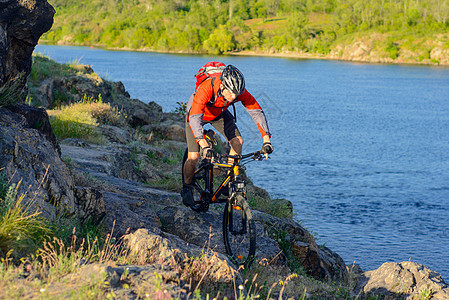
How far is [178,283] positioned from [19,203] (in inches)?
62.6

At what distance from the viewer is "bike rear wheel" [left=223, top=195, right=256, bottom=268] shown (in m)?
6.14

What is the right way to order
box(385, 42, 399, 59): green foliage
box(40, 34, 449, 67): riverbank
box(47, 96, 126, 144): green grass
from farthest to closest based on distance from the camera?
box(385, 42, 399, 59): green foliage → box(40, 34, 449, 67): riverbank → box(47, 96, 126, 144): green grass

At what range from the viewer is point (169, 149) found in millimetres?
16906

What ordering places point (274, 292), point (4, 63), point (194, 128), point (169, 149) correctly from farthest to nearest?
point (169, 149) → point (4, 63) → point (194, 128) → point (274, 292)

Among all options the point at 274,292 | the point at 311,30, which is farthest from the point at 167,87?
the point at 311,30

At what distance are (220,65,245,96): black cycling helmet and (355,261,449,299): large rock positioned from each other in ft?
10.1

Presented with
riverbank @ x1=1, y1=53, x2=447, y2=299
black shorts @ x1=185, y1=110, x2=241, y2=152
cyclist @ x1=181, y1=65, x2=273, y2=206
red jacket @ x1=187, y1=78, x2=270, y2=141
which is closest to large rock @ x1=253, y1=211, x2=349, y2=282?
riverbank @ x1=1, y1=53, x2=447, y2=299

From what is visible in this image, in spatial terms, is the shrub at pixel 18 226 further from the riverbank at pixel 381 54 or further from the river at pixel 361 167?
the riverbank at pixel 381 54

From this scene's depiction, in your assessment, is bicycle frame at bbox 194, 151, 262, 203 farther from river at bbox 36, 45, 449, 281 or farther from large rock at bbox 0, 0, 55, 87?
river at bbox 36, 45, 449, 281

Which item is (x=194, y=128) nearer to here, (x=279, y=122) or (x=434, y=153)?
(x=434, y=153)

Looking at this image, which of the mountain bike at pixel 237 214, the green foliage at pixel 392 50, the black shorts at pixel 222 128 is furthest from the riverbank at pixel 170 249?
the green foliage at pixel 392 50

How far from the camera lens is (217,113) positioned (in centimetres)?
687

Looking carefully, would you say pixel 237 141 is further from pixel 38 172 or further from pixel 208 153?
pixel 38 172

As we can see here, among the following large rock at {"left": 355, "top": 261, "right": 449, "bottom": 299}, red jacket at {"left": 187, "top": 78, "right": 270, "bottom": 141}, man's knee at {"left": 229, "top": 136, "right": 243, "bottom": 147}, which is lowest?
large rock at {"left": 355, "top": 261, "right": 449, "bottom": 299}
